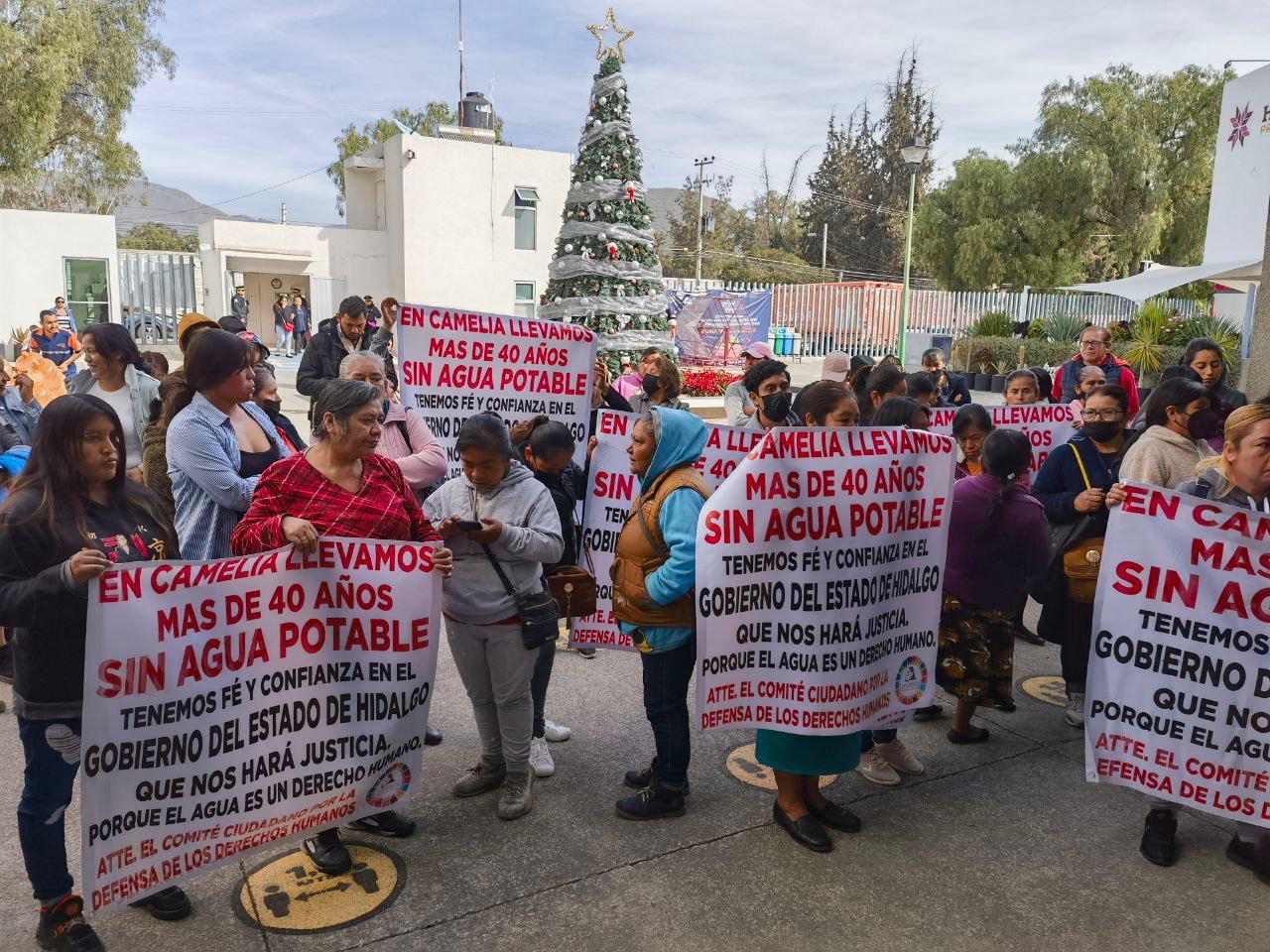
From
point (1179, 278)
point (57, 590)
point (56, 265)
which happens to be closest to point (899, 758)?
point (57, 590)

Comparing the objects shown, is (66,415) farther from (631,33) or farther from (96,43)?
(96,43)

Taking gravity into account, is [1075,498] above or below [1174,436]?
below

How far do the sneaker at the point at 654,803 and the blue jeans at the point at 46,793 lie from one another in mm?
1976

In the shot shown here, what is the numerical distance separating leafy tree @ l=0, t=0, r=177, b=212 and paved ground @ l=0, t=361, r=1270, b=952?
2430 centimetres

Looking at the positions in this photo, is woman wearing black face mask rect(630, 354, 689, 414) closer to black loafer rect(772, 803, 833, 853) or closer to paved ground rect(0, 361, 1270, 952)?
paved ground rect(0, 361, 1270, 952)

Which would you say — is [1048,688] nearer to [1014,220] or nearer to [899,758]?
[899,758]

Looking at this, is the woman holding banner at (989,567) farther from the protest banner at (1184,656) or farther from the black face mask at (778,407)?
the black face mask at (778,407)

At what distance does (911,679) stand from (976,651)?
61 centimetres

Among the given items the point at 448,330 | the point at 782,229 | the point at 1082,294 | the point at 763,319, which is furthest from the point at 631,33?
the point at 782,229

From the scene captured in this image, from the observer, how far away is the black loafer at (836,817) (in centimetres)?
369

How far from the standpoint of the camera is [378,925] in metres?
3.05

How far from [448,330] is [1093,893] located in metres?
4.20

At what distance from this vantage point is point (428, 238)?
2900cm

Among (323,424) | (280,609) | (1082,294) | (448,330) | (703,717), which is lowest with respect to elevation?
(703,717)
